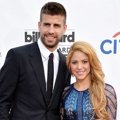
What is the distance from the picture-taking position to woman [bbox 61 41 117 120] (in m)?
1.68

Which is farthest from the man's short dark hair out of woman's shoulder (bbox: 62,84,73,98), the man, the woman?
woman's shoulder (bbox: 62,84,73,98)

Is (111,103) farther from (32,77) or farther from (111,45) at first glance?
(111,45)

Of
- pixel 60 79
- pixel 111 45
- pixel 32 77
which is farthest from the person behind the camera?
pixel 111 45

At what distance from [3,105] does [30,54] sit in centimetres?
30

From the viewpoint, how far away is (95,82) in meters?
Result: 1.76

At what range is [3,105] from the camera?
1.71m

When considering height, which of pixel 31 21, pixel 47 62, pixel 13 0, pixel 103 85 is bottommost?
pixel 103 85

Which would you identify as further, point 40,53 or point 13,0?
point 13,0

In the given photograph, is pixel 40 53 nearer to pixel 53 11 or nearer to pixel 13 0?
pixel 53 11

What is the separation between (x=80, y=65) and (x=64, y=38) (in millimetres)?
907

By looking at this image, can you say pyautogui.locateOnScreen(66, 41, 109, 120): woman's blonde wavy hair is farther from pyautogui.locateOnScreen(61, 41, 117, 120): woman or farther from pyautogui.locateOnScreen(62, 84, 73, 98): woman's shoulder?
pyautogui.locateOnScreen(62, 84, 73, 98): woman's shoulder

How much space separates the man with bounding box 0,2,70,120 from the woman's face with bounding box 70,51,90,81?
12 centimetres

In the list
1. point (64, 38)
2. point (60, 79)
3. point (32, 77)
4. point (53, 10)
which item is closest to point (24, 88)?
point (32, 77)

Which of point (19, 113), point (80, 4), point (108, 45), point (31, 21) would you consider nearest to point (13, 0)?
point (31, 21)
